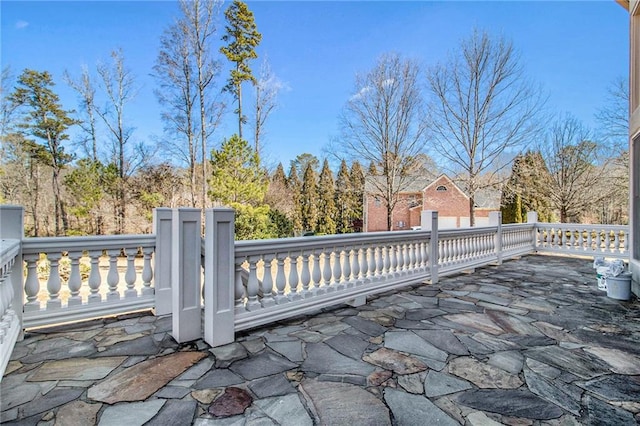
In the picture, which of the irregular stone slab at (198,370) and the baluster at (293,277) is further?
the baluster at (293,277)

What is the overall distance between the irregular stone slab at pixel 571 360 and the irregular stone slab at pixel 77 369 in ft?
10.1

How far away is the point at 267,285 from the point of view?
290cm

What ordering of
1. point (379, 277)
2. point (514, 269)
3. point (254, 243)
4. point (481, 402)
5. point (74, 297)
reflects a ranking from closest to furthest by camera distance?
1. point (481, 402)
2. point (254, 243)
3. point (74, 297)
4. point (379, 277)
5. point (514, 269)

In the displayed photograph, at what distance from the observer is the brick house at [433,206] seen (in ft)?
63.0

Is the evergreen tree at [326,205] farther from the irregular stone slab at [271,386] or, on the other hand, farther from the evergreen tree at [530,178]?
the irregular stone slab at [271,386]

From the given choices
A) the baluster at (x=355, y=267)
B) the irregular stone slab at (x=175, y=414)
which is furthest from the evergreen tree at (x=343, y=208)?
the irregular stone slab at (x=175, y=414)

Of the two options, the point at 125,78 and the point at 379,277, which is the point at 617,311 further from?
the point at 125,78

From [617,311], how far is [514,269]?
2.49m

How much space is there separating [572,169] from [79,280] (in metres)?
15.0

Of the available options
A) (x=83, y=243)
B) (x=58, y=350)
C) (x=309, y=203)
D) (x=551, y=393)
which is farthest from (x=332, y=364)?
(x=309, y=203)

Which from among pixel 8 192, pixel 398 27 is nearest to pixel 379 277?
pixel 398 27

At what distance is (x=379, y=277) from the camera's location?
3.91 meters

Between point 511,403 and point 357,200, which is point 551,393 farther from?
point 357,200

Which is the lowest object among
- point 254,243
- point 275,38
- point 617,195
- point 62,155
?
point 254,243
